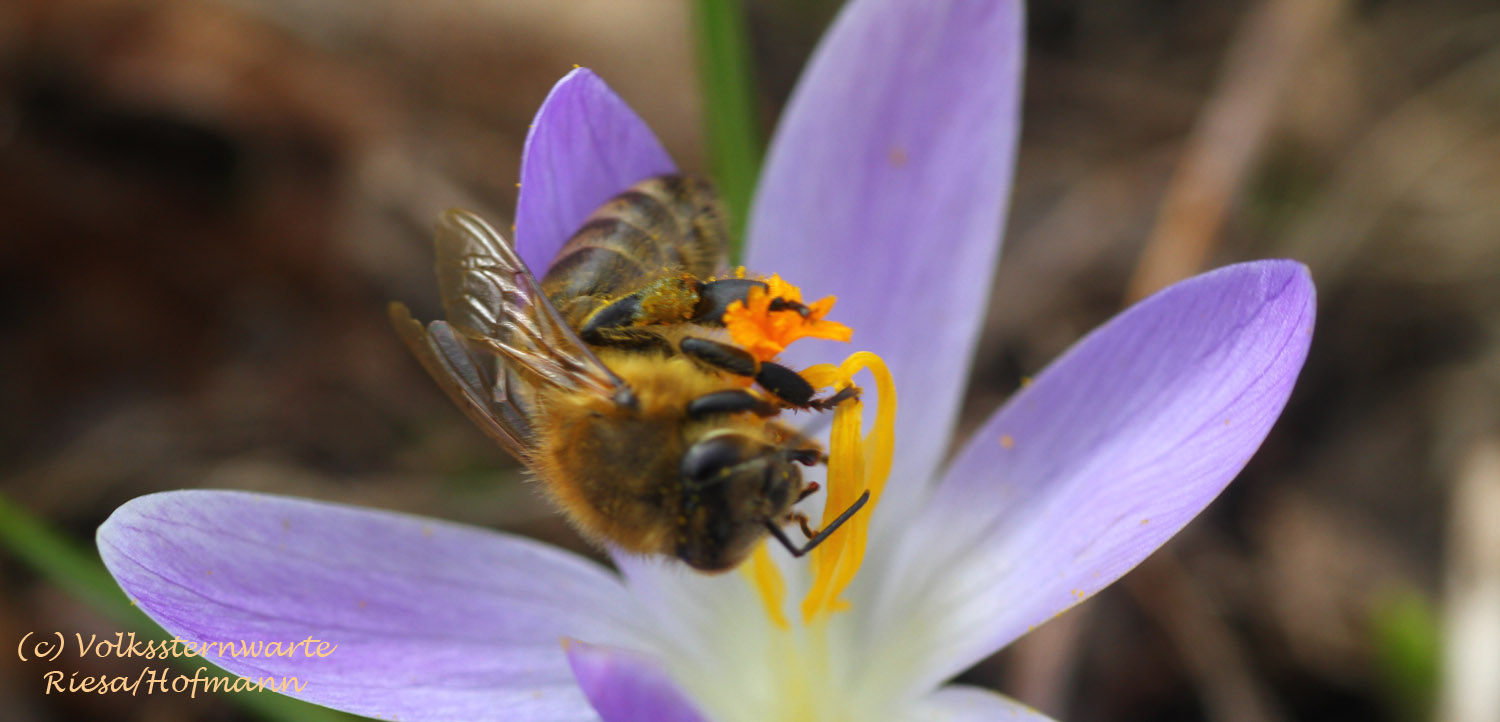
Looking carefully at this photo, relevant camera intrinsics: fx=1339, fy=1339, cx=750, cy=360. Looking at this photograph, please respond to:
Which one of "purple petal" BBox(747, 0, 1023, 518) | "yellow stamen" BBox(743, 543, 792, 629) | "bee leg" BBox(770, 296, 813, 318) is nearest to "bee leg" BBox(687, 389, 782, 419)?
"bee leg" BBox(770, 296, 813, 318)

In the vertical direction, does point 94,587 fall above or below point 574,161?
below

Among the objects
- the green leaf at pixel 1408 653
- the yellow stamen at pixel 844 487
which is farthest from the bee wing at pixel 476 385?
the green leaf at pixel 1408 653

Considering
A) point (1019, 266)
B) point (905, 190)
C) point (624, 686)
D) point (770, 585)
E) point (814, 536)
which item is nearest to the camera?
point (624, 686)

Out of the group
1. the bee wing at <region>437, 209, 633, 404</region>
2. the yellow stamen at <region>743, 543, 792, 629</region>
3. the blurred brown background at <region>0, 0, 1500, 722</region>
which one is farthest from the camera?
the blurred brown background at <region>0, 0, 1500, 722</region>

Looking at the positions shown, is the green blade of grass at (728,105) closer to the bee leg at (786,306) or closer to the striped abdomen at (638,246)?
the striped abdomen at (638,246)

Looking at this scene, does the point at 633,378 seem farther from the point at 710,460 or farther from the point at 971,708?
the point at 971,708

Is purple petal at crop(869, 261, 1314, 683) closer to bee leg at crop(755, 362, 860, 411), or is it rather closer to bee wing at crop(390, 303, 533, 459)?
bee leg at crop(755, 362, 860, 411)

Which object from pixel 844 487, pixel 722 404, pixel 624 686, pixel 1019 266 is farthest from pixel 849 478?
pixel 1019 266
